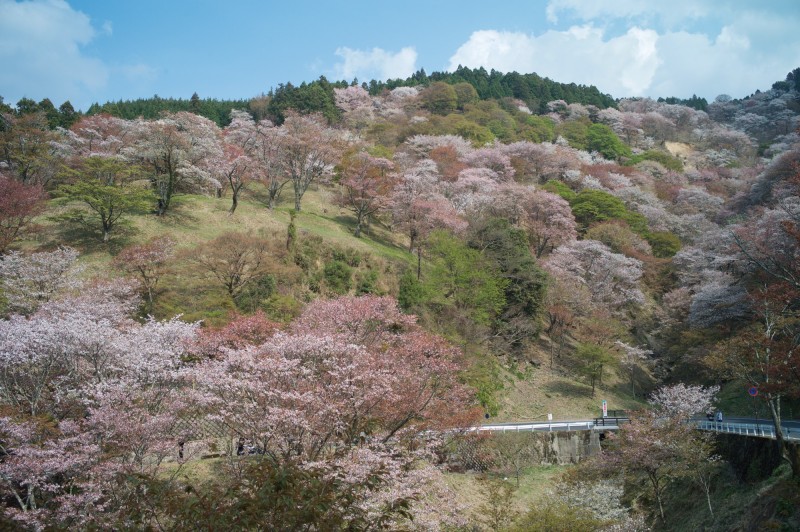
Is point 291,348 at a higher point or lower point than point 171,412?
higher

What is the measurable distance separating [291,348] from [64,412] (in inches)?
278

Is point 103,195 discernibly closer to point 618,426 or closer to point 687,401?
point 618,426

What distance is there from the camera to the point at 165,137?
1298 inches

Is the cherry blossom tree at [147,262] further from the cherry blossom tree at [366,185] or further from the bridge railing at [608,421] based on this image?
the bridge railing at [608,421]

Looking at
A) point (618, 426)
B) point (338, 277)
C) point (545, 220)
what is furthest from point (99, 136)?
point (618, 426)

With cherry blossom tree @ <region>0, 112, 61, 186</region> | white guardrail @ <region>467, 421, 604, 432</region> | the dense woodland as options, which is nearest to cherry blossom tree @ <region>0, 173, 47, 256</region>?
the dense woodland

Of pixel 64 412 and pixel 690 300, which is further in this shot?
pixel 690 300

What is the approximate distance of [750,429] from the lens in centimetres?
1994

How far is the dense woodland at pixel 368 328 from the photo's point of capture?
13578 millimetres

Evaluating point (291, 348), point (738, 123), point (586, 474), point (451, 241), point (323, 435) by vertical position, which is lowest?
point (586, 474)

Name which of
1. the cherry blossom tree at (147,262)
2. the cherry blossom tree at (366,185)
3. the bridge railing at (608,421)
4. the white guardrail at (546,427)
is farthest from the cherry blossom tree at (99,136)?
the bridge railing at (608,421)

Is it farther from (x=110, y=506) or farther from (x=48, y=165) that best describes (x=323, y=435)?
(x=48, y=165)

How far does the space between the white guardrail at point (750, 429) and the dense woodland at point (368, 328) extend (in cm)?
90

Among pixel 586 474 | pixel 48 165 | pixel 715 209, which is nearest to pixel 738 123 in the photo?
pixel 715 209
